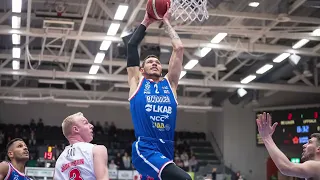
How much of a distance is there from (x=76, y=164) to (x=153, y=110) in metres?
1.22

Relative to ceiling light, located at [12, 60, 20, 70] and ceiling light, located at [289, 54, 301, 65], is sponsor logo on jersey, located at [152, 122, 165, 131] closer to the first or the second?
ceiling light, located at [289, 54, 301, 65]

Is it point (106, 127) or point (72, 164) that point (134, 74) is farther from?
point (106, 127)

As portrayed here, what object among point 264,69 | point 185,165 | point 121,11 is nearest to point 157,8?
point 121,11

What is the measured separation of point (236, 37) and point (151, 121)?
14.2 meters

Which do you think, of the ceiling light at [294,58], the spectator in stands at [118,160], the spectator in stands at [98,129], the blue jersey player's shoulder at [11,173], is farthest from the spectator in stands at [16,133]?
the blue jersey player's shoulder at [11,173]

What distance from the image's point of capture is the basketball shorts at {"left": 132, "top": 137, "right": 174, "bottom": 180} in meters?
5.01

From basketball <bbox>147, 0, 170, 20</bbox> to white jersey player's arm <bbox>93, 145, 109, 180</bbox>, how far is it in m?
1.91

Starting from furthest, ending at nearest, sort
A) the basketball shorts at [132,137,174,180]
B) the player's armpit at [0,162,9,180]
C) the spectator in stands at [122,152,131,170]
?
the spectator in stands at [122,152,131,170], the player's armpit at [0,162,9,180], the basketball shorts at [132,137,174,180]

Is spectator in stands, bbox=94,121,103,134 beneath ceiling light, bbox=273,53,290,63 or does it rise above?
beneath

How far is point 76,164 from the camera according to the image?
14.1ft

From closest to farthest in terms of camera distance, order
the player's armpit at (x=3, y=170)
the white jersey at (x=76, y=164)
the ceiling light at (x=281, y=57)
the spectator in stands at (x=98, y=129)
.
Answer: the white jersey at (x=76, y=164) → the player's armpit at (x=3, y=170) → the ceiling light at (x=281, y=57) → the spectator in stands at (x=98, y=129)

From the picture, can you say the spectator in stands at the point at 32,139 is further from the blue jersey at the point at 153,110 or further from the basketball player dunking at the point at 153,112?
the blue jersey at the point at 153,110

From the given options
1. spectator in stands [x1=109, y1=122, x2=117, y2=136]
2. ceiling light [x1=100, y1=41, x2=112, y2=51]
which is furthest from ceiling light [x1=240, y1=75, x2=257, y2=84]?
spectator in stands [x1=109, y1=122, x2=117, y2=136]

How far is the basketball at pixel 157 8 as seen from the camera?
18.3ft
